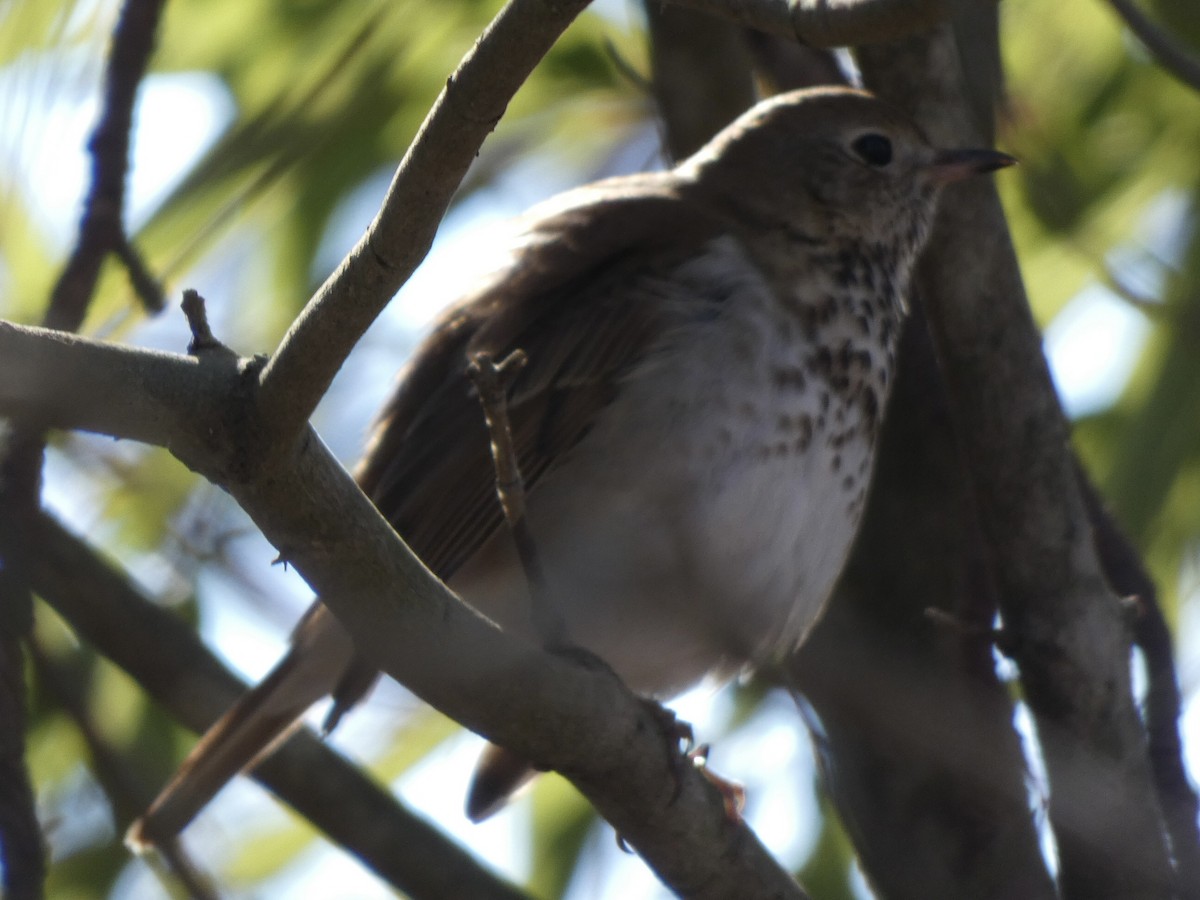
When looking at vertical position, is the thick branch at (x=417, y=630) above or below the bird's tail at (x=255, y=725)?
above

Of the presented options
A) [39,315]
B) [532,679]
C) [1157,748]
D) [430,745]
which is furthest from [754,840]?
[39,315]

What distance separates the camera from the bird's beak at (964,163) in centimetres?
441

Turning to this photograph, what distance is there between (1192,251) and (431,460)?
2.12 meters

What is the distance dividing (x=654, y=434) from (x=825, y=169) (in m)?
1.38

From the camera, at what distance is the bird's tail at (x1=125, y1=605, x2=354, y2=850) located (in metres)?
4.34

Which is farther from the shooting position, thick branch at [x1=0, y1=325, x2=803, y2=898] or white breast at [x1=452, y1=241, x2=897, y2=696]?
white breast at [x1=452, y1=241, x2=897, y2=696]

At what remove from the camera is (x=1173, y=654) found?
14.1 ft

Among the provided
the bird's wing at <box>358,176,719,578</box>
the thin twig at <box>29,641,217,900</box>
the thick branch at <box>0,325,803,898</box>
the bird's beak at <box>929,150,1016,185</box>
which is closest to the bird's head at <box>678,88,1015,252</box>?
the bird's beak at <box>929,150,1016,185</box>

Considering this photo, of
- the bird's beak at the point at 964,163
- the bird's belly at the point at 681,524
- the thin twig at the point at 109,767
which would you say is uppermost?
the bird's beak at the point at 964,163

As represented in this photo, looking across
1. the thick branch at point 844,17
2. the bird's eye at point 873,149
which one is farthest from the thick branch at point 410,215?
the bird's eye at point 873,149

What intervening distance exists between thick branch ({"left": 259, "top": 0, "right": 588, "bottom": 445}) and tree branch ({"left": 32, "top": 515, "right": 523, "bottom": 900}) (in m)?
1.89

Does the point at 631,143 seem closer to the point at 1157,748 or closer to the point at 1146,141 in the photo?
the point at 1146,141

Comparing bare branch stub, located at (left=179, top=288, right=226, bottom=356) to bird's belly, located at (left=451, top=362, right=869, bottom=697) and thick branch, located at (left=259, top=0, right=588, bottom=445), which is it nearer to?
thick branch, located at (left=259, top=0, right=588, bottom=445)

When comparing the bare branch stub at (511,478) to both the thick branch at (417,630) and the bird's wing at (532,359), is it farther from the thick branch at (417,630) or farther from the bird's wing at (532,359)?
the bird's wing at (532,359)
